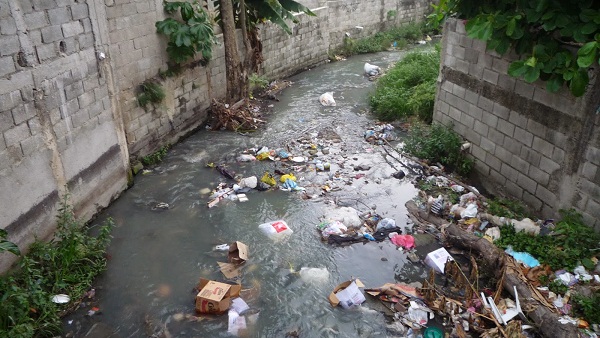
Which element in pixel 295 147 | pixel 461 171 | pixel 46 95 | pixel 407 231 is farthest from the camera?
pixel 295 147

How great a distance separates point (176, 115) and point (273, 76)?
420cm

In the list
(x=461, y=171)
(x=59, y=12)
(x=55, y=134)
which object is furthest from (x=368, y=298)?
(x=59, y=12)

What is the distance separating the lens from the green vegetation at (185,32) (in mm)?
6832

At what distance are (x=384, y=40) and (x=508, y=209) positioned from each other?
10.9 m

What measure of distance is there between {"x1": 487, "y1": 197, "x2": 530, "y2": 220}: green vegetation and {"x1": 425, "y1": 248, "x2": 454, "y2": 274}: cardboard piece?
2.90 ft

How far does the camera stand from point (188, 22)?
281 inches

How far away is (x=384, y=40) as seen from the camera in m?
14.8

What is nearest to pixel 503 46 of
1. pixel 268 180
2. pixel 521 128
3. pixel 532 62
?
pixel 532 62

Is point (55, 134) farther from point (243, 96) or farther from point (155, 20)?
point (243, 96)

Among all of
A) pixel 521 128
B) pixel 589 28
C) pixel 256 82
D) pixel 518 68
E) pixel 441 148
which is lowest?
pixel 441 148

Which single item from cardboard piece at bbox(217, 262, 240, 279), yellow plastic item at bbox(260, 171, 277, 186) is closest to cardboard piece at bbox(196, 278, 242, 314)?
cardboard piece at bbox(217, 262, 240, 279)

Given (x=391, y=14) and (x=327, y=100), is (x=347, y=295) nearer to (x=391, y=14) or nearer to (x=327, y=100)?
(x=327, y=100)

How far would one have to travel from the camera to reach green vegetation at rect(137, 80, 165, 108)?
6598 mm

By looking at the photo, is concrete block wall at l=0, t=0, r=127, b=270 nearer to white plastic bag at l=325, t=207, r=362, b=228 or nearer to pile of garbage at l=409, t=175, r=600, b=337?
white plastic bag at l=325, t=207, r=362, b=228
